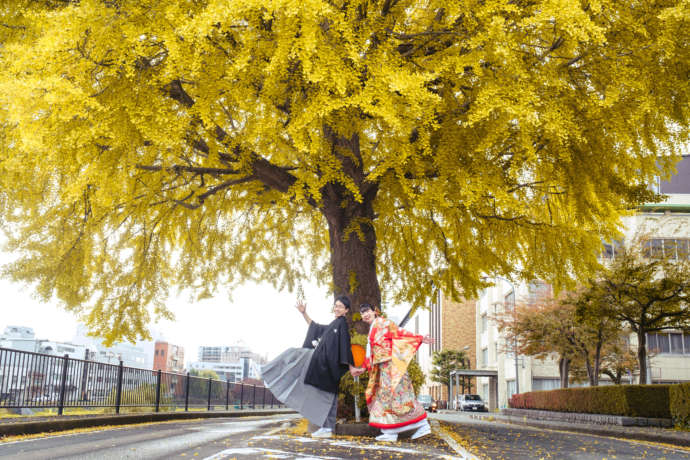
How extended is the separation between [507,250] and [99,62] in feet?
27.8

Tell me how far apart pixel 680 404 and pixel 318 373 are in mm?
10169

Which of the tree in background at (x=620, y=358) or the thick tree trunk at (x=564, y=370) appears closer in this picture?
the thick tree trunk at (x=564, y=370)

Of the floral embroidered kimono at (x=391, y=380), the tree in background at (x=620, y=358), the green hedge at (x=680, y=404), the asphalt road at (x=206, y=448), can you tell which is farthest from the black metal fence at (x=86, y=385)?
the tree in background at (x=620, y=358)

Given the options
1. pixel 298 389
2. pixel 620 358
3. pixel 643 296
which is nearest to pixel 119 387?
pixel 298 389

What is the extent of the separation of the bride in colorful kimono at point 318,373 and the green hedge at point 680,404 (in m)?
9.55

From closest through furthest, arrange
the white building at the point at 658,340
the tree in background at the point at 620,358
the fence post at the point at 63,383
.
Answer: the fence post at the point at 63,383
the tree in background at the point at 620,358
the white building at the point at 658,340

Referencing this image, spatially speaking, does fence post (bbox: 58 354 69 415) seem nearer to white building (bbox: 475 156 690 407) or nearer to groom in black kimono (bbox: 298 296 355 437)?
groom in black kimono (bbox: 298 296 355 437)

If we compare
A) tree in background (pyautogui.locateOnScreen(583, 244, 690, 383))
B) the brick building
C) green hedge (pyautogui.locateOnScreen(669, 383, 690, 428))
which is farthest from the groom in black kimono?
the brick building

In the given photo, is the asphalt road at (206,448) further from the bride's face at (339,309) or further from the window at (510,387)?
the window at (510,387)

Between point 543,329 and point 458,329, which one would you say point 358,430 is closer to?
point 543,329

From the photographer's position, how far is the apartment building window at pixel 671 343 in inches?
1377

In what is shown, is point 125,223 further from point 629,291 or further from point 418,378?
point 629,291

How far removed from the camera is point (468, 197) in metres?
6.89

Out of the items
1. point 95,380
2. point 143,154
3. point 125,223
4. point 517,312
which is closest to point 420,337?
point 143,154
